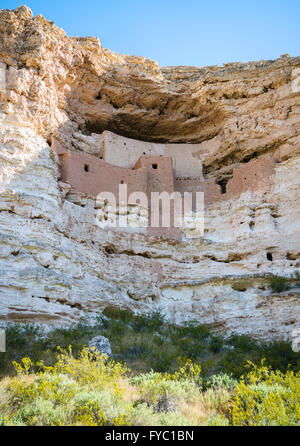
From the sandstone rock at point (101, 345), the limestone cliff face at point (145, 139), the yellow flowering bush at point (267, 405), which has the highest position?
the limestone cliff face at point (145, 139)

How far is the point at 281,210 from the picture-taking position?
47.6ft

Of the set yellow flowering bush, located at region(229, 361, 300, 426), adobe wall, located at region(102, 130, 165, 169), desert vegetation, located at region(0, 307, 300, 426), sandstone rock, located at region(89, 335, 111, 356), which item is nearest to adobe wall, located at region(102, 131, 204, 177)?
adobe wall, located at region(102, 130, 165, 169)

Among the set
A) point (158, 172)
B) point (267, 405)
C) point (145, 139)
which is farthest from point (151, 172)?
point (267, 405)

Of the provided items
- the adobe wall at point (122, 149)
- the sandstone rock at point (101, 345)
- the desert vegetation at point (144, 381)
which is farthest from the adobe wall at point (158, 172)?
the sandstone rock at point (101, 345)

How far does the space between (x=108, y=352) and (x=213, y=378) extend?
230 centimetres

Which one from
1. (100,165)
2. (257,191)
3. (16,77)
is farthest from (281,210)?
(16,77)

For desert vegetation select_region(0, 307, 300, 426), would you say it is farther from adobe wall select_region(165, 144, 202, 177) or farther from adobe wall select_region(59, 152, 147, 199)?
adobe wall select_region(165, 144, 202, 177)

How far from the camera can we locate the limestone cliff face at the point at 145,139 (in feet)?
36.7

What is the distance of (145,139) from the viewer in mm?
19953

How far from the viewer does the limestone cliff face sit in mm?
11180

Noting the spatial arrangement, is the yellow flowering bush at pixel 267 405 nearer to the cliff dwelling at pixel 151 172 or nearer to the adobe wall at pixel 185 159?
the cliff dwelling at pixel 151 172
